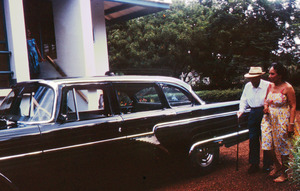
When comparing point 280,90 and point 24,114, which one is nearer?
point 24,114

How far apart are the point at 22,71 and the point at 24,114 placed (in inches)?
145

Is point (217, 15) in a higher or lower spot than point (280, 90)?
higher

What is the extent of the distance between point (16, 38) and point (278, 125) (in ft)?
20.3

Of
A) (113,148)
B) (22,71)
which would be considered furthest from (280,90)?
(22,71)

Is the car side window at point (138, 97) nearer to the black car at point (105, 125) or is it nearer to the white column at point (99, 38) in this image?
the black car at point (105, 125)

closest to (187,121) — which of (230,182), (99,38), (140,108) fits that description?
(140,108)

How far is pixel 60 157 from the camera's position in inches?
134

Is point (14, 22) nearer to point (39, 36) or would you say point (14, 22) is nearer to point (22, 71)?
point (22, 71)

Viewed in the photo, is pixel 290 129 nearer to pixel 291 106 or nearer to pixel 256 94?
pixel 291 106

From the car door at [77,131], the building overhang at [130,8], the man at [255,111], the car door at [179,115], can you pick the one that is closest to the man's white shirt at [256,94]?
the man at [255,111]

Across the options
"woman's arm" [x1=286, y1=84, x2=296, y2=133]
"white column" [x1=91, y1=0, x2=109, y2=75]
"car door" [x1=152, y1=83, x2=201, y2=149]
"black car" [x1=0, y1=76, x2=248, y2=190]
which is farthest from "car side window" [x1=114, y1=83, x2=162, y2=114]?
"white column" [x1=91, y1=0, x2=109, y2=75]

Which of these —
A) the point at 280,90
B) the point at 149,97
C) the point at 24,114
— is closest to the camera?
the point at 24,114

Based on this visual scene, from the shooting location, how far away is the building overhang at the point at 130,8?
11188mm

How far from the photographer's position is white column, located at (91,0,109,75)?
1149 cm
